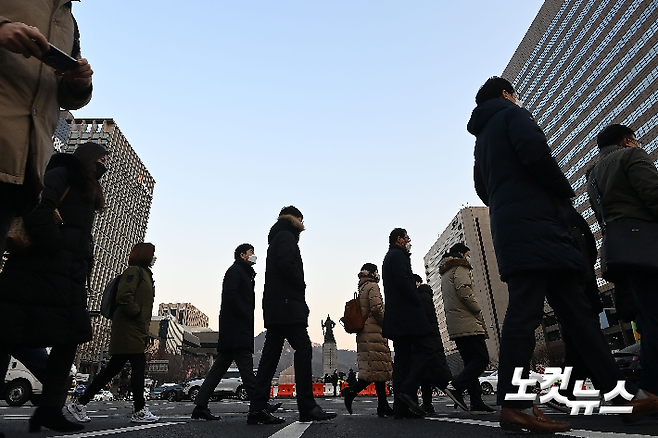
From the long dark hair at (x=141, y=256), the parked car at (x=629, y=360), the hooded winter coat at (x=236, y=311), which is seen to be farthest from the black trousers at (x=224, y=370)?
the parked car at (x=629, y=360)

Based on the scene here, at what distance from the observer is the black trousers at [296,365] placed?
397cm

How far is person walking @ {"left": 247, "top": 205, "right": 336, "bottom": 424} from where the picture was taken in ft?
13.3

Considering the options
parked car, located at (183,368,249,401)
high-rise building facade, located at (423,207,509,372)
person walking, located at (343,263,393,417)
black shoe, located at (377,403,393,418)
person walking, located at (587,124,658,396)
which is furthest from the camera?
high-rise building facade, located at (423,207,509,372)

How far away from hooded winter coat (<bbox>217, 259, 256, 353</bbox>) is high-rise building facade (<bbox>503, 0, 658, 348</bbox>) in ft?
A: 150

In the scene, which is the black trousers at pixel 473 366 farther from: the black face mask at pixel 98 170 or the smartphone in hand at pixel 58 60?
the smartphone in hand at pixel 58 60

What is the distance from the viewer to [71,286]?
119 inches

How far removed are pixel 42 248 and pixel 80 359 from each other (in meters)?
88.2

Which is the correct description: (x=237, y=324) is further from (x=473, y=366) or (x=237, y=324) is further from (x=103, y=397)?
(x=103, y=397)

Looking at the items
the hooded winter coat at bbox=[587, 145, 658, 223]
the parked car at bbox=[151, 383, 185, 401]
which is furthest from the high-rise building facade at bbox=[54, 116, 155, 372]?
the hooded winter coat at bbox=[587, 145, 658, 223]

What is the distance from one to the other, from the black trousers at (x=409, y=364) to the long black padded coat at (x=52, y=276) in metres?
3.01

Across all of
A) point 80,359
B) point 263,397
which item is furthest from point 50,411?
point 80,359

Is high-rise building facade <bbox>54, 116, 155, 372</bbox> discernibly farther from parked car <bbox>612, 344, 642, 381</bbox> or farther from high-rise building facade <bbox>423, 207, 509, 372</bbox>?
parked car <bbox>612, 344, 642, 381</bbox>

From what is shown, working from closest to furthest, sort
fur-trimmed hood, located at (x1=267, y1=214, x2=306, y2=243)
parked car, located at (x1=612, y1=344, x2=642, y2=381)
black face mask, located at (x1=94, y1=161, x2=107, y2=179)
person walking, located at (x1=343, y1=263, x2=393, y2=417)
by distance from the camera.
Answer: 1. black face mask, located at (x1=94, y1=161, x2=107, y2=179)
2. fur-trimmed hood, located at (x1=267, y1=214, x2=306, y2=243)
3. person walking, located at (x1=343, y1=263, x2=393, y2=417)
4. parked car, located at (x1=612, y1=344, x2=642, y2=381)

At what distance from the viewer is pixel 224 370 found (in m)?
5.27
